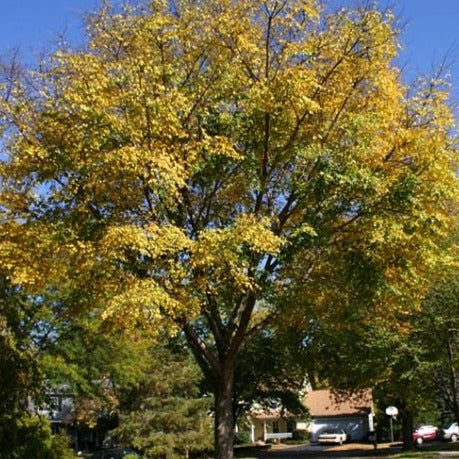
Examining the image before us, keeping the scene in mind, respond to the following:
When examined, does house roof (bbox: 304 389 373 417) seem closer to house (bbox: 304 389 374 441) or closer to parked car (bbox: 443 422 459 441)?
house (bbox: 304 389 374 441)

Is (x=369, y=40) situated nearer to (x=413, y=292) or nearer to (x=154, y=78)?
(x=154, y=78)

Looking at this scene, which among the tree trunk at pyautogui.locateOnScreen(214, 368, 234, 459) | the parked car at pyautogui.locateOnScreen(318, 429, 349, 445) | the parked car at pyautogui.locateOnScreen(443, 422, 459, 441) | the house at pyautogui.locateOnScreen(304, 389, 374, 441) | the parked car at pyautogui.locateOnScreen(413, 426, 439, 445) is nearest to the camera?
the tree trunk at pyautogui.locateOnScreen(214, 368, 234, 459)

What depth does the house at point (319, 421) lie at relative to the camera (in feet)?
227

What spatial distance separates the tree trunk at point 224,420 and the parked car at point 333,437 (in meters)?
51.0

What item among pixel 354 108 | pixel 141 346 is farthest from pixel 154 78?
pixel 141 346

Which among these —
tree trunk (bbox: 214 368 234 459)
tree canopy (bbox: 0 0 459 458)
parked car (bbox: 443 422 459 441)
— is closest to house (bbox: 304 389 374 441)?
parked car (bbox: 443 422 459 441)

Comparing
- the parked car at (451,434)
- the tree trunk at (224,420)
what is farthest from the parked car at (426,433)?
the tree trunk at (224,420)

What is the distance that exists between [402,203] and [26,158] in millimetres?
7269

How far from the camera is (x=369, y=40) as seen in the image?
48.3ft

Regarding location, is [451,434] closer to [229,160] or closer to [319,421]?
[319,421]

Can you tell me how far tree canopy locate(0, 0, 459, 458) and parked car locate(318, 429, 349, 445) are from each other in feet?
168

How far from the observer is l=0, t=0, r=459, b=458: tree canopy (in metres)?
13.5

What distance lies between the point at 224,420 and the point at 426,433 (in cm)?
4800

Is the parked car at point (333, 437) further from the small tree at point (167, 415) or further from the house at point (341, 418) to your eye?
the small tree at point (167, 415)
